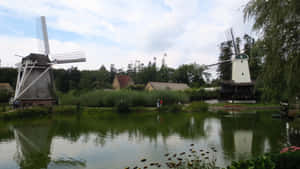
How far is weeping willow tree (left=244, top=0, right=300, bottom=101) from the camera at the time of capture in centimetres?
732

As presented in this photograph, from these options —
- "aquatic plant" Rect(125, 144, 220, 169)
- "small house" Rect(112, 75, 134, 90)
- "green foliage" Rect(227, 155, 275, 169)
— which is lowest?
"aquatic plant" Rect(125, 144, 220, 169)

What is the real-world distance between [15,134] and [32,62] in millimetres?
15875

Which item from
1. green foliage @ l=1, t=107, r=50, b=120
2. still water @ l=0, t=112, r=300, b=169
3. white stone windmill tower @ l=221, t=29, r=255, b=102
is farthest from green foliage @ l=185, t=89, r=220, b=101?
still water @ l=0, t=112, r=300, b=169

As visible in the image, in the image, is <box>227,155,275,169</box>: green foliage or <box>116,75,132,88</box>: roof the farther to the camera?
<box>116,75,132,88</box>: roof

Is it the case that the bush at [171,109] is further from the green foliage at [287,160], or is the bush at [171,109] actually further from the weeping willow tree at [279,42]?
the green foliage at [287,160]

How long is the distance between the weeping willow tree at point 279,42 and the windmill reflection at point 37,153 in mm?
7429

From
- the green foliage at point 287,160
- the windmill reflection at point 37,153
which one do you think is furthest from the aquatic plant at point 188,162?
the windmill reflection at point 37,153

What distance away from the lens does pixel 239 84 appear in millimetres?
33125

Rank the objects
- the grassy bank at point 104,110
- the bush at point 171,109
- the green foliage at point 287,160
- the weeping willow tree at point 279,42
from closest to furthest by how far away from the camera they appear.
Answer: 1. the green foliage at point 287,160
2. the weeping willow tree at point 279,42
3. the grassy bank at point 104,110
4. the bush at point 171,109

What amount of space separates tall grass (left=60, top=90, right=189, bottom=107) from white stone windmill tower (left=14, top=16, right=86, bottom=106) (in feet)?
7.81

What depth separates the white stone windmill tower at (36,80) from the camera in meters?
25.3

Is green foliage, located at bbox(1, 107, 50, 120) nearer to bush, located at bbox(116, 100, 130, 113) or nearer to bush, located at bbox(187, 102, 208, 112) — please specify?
bush, located at bbox(116, 100, 130, 113)

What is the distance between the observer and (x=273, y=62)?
26.2 ft

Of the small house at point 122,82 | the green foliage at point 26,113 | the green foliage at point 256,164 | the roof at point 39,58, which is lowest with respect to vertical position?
the green foliage at point 26,113
